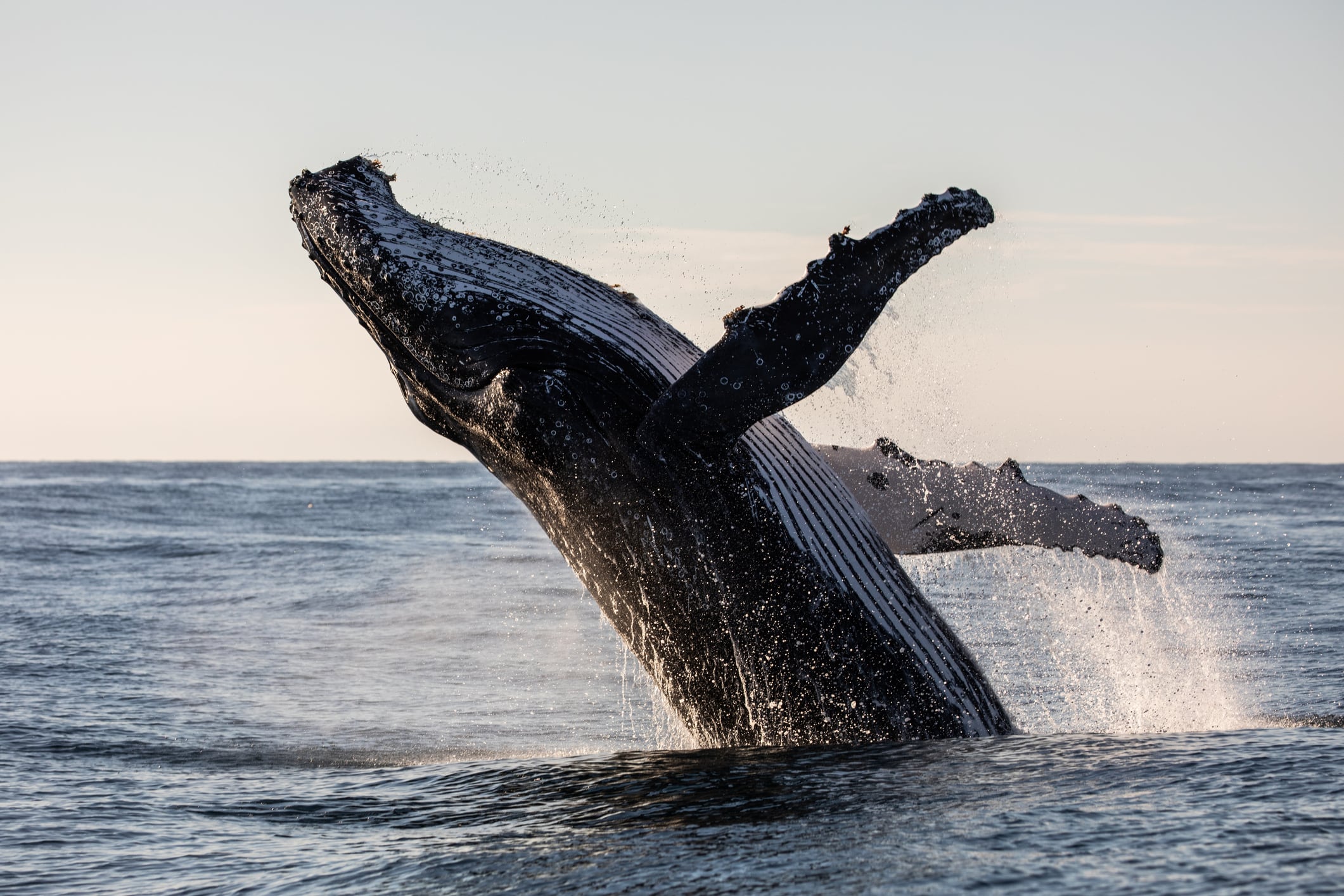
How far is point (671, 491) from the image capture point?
509cm

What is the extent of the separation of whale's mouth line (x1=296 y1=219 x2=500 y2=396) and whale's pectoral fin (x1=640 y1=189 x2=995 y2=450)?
1.34 meters

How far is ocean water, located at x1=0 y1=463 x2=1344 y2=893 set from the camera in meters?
3.33

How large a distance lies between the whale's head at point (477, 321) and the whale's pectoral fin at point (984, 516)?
3.95 ft

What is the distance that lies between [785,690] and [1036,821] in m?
1.88

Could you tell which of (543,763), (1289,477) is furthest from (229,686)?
(1289,477)

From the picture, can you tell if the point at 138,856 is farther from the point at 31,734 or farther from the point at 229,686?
the point at 229,686

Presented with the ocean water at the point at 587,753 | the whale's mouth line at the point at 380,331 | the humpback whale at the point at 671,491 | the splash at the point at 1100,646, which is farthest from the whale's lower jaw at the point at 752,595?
the splash at the point at 1100,646

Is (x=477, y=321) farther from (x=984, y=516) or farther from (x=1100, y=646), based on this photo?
(x=1100, y=646)

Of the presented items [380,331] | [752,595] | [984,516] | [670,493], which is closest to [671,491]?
[670,493]

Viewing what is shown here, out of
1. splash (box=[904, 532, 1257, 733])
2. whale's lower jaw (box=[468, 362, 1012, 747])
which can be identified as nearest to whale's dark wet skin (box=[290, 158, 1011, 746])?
whale's lower jaw (box=[468, 362, 1012, 747])

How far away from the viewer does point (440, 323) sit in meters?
5.30

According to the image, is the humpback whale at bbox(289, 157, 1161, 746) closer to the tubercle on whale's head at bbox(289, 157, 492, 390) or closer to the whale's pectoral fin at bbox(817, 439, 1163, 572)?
the tubercle on whale's head at bbox(289, 157, 492, 390)

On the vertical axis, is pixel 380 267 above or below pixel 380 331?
above

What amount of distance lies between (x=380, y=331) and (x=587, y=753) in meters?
2.46
